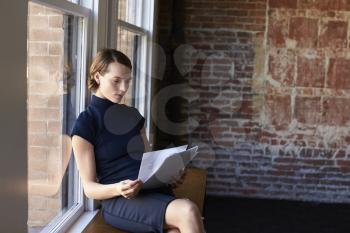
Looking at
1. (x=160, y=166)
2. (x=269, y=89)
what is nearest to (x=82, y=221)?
(x=160, y=166)

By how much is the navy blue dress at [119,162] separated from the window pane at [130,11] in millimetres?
1035

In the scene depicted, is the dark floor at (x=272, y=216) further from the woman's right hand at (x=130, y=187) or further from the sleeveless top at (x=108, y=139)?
the woman's right hand at (x=130, y=187)

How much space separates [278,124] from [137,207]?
340 centimetres

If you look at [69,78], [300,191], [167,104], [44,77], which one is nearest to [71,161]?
[69,78]

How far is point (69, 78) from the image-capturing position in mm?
2232

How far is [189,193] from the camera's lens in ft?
9.64

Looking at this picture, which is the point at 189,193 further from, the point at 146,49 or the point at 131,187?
the point at 146,49

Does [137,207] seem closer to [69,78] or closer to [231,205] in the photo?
[69,78]

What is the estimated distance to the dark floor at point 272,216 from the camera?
14.1 feet

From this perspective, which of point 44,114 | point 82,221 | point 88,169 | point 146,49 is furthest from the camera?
point 146,49

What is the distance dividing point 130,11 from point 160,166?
197cm
